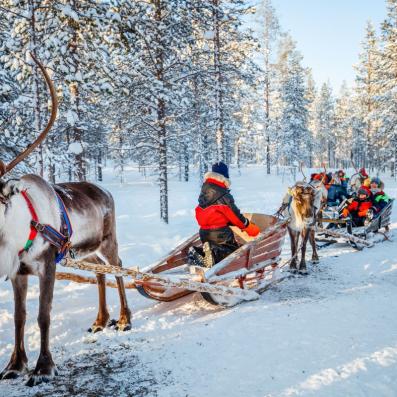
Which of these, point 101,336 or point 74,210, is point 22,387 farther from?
point 74,210

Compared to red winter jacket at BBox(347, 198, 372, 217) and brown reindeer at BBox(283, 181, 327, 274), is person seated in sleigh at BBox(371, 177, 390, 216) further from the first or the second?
brown reindeer at BBox(283, 181, 327, 274)

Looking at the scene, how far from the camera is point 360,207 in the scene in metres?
11.3

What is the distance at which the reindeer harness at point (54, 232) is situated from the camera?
11.8 ft

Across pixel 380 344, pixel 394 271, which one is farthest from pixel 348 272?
pixel 380 344

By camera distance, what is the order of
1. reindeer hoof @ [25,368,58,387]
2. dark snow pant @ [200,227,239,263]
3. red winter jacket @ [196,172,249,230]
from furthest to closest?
dark snow pant @ [200,227,239,263], red winter jacket @ [196,172,249,230], reindeer hoof @ [25,368,58,387]

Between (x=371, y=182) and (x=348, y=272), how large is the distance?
18.1 ft

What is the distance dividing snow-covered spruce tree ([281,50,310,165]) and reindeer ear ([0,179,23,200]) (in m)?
37.8

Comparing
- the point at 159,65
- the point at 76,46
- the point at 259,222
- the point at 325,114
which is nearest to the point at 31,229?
the point at 259,222

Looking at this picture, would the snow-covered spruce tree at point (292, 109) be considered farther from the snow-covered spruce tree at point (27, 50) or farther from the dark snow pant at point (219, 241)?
the dark snow pant at point (219, 241)

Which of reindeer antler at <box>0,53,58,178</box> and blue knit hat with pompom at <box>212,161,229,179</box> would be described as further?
blue knit hat with pompom at <box>212,161,229,179</box>

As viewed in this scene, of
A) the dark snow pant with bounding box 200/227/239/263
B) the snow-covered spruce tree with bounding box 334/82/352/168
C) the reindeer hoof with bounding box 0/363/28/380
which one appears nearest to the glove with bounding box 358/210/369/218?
the dark snow pant with bounding box 200/227/239/263

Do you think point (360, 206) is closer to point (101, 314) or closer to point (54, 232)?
point (101, 314)

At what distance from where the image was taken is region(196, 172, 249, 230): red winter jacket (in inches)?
232

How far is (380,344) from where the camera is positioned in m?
4.16
